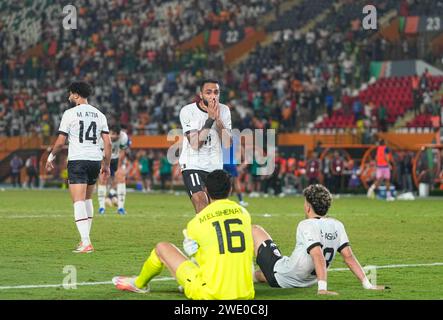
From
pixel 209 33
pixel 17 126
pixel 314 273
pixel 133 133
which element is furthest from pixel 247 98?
pixel 314 273

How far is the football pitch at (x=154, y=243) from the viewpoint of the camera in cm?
1113

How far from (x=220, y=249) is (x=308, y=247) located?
1.52 meters

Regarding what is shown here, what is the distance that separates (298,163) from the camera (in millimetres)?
42562

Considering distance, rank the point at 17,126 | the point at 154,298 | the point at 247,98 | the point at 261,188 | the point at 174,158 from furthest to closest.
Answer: the point at 17,126
the point at 247,98
the point at 174,158
the point at 261,188
the point at 154,298

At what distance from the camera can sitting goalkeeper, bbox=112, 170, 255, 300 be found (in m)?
9.64

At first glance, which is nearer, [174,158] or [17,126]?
[174,158]

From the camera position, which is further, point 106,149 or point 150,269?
point 106,149

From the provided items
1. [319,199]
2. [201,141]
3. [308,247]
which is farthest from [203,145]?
[308,247]

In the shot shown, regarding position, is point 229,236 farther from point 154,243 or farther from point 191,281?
point 154,243

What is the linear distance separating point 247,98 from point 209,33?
9.47m

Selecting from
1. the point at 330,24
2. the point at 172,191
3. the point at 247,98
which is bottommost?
the point at 172,191

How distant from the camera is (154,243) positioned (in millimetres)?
17391

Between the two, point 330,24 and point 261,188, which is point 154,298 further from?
point 330,24
